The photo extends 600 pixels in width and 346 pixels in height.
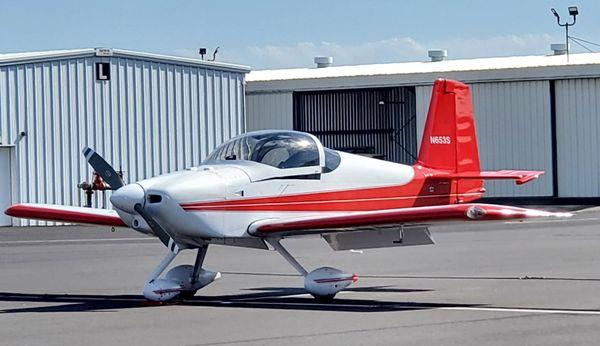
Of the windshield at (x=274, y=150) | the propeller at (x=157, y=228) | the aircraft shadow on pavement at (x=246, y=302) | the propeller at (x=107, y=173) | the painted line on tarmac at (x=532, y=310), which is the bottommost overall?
the aircraft shadow on pavement at (x=246, y=302)

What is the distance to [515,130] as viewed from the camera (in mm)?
38531

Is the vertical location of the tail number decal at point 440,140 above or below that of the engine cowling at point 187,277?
above

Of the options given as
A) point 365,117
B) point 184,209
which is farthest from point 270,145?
point 365,117

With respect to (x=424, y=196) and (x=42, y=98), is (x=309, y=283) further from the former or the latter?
(x=42, y=98)

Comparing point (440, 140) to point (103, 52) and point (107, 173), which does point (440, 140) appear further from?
point (103, 52)

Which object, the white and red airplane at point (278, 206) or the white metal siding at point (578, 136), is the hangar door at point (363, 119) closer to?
the white metal siding at point (578, 136)

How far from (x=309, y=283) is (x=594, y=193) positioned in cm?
2575

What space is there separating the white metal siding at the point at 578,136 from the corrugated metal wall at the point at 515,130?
39 centimetres

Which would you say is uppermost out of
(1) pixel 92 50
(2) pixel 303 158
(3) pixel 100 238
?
(1) pixel 92 50

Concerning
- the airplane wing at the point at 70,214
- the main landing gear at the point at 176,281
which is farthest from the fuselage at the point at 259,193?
the airplane wing at the point at 70,214

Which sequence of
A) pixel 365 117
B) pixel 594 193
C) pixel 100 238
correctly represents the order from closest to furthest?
pixel 100 238 → pixel 594 193 → pixel 365 117

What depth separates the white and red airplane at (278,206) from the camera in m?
12.9

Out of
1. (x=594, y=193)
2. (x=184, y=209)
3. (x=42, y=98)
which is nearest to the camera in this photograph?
(x=184, y=209)

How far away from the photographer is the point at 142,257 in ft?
69.2
